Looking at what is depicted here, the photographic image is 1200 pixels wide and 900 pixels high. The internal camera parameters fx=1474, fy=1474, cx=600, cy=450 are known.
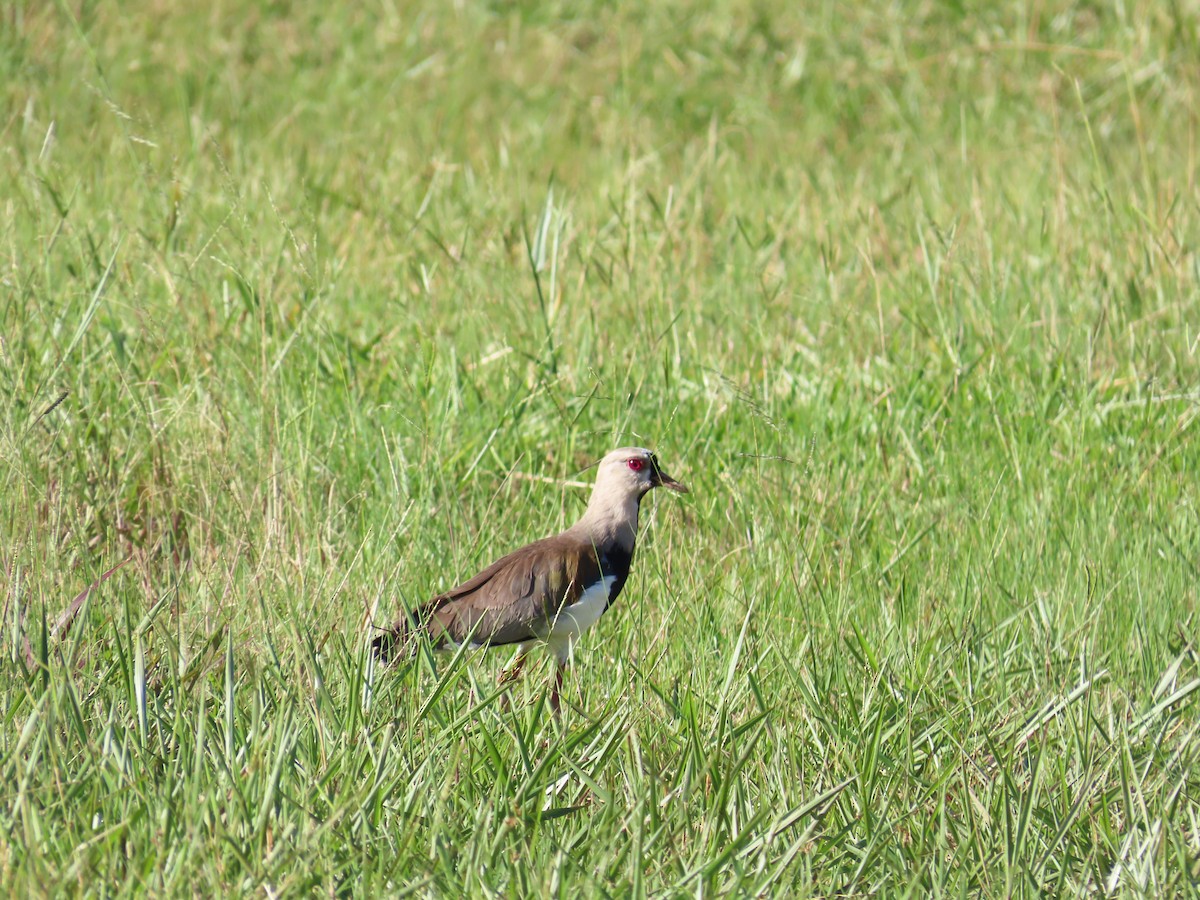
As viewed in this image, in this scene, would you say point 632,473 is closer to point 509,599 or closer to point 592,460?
point 509,599

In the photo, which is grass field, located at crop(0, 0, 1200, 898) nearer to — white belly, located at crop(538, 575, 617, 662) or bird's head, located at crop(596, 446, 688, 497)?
white belly, located at crop(538, 575, 617, 662)

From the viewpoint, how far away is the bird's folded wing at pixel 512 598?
140 inches

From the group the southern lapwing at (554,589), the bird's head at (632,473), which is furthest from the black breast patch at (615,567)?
the bird's head at (632,473)

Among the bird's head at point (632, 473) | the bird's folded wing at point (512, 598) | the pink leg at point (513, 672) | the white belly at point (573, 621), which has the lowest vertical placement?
the pink leg at point (513, 672)

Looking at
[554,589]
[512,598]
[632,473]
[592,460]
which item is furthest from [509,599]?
[592,460]

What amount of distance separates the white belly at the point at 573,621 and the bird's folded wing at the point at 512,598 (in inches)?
0.8

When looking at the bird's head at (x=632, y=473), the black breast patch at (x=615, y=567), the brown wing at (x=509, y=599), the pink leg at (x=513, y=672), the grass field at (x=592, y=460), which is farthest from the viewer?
the bird's head at (x=632, y=473)

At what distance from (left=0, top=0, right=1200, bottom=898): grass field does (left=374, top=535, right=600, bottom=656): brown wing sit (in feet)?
0.34

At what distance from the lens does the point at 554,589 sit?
3.64 m

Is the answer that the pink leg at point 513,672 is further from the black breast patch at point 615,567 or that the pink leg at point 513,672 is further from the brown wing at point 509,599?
the black breast patch at point 615,567

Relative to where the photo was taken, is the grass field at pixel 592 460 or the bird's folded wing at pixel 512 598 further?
the bird's folded wing at pixel 512 598

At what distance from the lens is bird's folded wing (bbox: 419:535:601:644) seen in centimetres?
356

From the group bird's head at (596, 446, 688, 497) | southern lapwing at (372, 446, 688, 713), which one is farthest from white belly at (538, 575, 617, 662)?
bird's head at (596, 446, 688, 497)

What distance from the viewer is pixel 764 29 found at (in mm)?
8992
